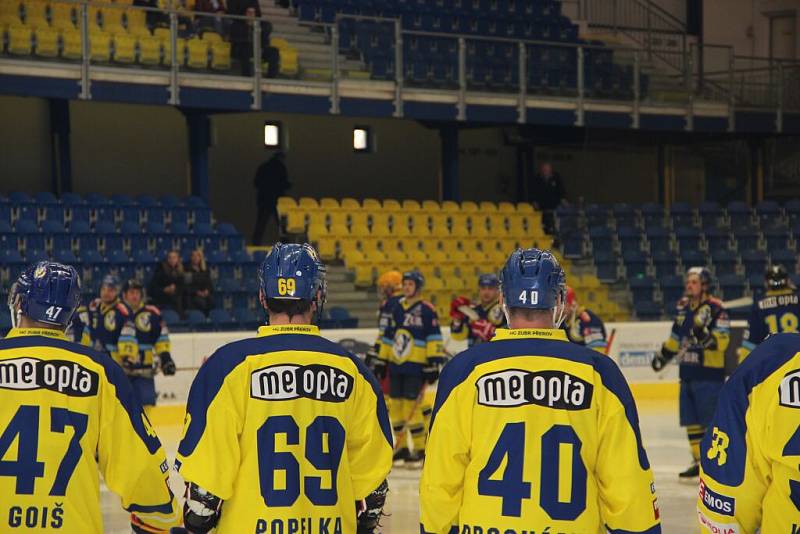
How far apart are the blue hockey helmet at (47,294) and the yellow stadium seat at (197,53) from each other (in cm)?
1573

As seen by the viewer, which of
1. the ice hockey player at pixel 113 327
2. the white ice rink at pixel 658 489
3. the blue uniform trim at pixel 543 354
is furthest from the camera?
the ice hockey player at pixel 113 327

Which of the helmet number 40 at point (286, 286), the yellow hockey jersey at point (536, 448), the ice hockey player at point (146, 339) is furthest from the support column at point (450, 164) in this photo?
the yellow hockey jersey at point (536, 448)

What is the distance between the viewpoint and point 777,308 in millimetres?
11477

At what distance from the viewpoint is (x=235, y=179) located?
24.8 meters

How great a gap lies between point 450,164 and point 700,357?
12958 mm

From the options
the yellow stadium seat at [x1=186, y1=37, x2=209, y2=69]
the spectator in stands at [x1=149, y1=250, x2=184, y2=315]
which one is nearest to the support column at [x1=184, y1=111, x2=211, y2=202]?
the yellow stadium seat at [x1=186, y1=37, x2=209, y2=69]

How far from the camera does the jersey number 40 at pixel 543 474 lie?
4.28 m

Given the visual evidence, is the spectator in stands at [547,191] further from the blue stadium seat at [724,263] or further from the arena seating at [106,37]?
the arena seating at [106,37]

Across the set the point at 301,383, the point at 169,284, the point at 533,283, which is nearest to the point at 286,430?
the point at 301,383

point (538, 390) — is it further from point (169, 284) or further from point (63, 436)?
point (169, 284)

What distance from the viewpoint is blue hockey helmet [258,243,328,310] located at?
466 cm

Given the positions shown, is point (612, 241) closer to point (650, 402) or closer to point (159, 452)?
point (650, 402)

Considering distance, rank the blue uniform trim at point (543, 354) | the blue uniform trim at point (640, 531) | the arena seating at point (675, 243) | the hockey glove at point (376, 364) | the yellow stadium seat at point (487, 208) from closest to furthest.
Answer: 1. the blue uniform trim at point (640, 531)
2. the blue uniform trim at point (543, 354)
3. the hockey glove at point (376, 364)
4. the arena seating at point (675, 243)
5. the yellow stadium seat at point (487, 208)

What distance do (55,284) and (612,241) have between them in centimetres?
1970
